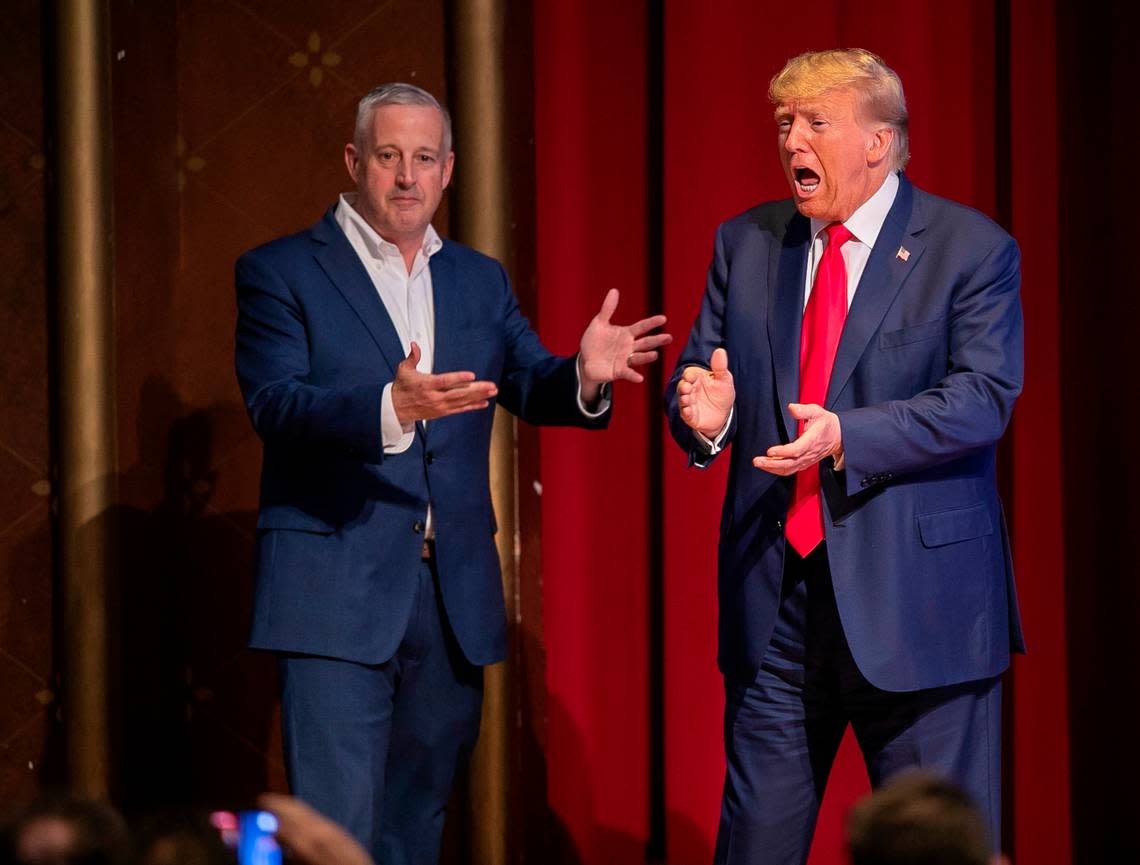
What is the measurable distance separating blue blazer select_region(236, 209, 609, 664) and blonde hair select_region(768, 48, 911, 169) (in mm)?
595

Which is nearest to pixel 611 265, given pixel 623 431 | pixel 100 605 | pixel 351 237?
pixel 623 431

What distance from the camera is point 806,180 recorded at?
2332 millimetres

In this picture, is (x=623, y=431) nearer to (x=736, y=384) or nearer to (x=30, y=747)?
(x=736, y=384)

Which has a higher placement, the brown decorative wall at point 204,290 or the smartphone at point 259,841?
the brown decorative wall at point 204,290

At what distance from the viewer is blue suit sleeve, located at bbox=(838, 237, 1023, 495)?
2.15 metres

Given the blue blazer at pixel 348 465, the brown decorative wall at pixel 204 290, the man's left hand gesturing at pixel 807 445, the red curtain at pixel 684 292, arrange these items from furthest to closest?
the brown decorative wall at pixel 204 290, the red curtain at pixel 684 292, the blue blazer at pixel 348 465, the man's left hand gesturing at pixel 807 445

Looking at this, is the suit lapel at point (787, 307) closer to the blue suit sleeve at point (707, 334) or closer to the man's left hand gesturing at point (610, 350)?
the blue suit sleeve at point (707, 334)

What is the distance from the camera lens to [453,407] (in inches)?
90.1

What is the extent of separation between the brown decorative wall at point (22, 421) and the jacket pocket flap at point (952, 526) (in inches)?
75.6

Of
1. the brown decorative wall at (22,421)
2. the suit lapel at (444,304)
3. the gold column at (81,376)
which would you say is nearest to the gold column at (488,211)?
the suit lapel at (444,304)

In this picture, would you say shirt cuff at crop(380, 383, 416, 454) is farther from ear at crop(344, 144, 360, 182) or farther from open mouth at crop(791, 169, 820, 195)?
open mouth at crop(791, 169, 820, 195)

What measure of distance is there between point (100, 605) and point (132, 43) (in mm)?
1199

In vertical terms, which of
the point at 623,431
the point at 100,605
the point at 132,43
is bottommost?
the point at 100,605

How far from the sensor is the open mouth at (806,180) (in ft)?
7.64
